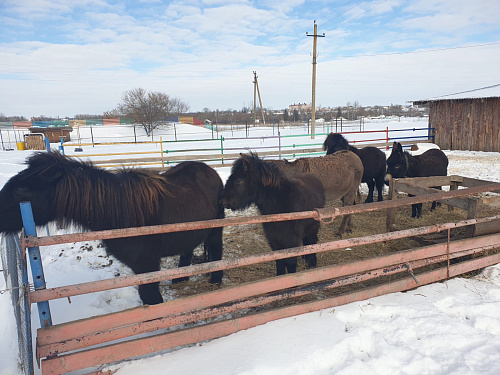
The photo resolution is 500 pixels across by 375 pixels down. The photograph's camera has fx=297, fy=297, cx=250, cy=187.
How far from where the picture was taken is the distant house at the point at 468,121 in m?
15.6

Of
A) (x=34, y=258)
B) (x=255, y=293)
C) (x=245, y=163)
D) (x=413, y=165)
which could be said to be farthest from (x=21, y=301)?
(x=413, y=165)

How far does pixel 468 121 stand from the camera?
54.1ft

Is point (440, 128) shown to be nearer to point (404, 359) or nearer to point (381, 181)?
point (381, 181)

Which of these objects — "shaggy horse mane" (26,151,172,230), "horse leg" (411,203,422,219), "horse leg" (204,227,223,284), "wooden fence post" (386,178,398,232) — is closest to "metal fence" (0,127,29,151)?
"horse leg" (204,227,223,284)

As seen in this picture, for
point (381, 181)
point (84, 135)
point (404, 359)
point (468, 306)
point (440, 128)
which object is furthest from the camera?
point (84, 135)

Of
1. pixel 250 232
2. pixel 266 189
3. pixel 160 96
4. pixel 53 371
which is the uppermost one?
pixel 160 96

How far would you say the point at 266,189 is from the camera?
153 inches

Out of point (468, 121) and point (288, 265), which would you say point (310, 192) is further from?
point (468, 121)

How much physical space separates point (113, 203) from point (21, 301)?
3.30 feet

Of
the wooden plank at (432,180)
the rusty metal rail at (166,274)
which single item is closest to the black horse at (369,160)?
the wooden plank at (432,180)

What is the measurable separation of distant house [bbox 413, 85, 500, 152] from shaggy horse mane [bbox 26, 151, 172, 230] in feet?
61.0

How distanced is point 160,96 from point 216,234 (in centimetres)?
3294

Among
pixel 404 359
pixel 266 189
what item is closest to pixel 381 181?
pixel 266 189

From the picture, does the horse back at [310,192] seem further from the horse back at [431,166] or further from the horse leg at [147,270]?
the horse back at [431,166]
